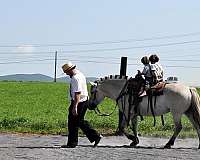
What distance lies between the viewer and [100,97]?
575 inches

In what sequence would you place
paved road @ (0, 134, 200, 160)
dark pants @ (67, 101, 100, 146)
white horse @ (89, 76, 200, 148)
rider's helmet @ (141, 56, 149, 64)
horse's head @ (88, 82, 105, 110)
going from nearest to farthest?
paved road @ (0, 134, 200, 160) < dark pants @ (67, 101, 100, 146) < white horse @ (89, 76, 200, 148) < rider's helmet @ (141, 56, 149, 64) < horse's head @ (88, 82, 105, 110)

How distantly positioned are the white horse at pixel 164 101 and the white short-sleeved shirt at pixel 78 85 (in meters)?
1.11

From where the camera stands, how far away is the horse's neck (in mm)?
14359

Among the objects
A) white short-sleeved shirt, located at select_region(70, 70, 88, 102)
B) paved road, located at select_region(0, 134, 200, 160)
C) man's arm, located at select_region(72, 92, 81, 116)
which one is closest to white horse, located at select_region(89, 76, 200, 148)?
paved road, located at select_region(0, 134, 200, 160)

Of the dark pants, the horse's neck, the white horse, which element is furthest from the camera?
the horse's neck

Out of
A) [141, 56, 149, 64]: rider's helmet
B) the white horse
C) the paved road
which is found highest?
[141, 56, 149, 64]: rider's helmet

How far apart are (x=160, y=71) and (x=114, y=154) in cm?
304

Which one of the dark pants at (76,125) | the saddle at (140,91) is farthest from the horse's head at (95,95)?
the dark pants at (76,125)

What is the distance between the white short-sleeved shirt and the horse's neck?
1.19 metres

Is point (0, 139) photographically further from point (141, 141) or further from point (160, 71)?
point (160, 71)

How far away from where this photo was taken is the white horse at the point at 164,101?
533 inches

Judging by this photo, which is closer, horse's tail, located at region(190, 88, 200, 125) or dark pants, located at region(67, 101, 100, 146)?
dark pants, located at region(67, 101, 100, 146)

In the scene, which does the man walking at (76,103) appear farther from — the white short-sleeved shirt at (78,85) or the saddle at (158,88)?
the saddle at (158,88)

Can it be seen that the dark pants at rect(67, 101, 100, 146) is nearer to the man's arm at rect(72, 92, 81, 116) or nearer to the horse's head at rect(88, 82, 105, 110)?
the man's arm at rect(72, 92, 81, 116)
